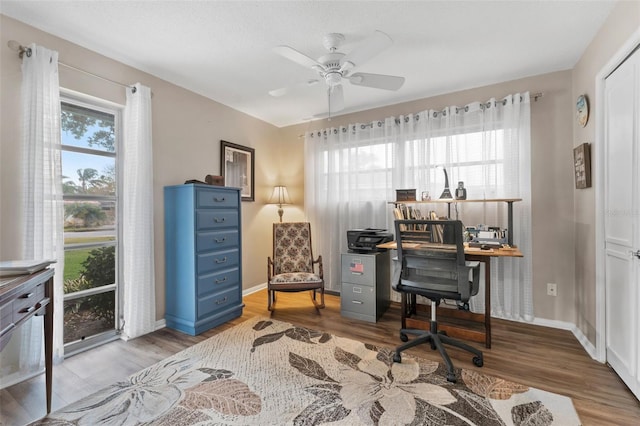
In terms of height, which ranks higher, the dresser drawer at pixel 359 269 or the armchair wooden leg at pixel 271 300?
the dresser drawer at pixel 359 269

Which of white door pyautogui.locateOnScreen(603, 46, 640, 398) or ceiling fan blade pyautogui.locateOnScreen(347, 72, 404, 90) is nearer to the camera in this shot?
white door pyautogui.locateOnScreen(603, 46, 640, 398)

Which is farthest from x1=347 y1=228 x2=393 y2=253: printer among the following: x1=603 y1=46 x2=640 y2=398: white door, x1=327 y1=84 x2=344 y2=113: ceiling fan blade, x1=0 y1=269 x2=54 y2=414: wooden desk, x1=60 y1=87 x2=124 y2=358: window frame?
x1=0 y1=269 x2=54 y2=414: wooden desk

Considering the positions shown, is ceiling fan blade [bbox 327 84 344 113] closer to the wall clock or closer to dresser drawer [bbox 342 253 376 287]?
dresser drawer [bbox 342 253 376 287]

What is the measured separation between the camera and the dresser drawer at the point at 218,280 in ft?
9.36

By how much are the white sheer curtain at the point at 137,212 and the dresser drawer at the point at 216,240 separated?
1.53 ft

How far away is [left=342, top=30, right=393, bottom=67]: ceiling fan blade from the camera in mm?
1763

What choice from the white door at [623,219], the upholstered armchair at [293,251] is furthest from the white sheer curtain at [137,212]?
the white door at [623,219]

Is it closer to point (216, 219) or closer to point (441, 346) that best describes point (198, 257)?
point (216, 219)

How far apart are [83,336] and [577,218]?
472 cm

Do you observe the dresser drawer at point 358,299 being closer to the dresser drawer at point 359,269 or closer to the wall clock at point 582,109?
the dresser drawer at point 359,269

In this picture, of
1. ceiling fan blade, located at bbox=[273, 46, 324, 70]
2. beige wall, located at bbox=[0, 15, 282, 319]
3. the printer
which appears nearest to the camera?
ceiling fan blade, located at bbox=[273, 46, 324, 70]

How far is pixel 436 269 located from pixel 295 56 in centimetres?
190

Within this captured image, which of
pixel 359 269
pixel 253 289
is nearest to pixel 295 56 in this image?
pixel 359 269

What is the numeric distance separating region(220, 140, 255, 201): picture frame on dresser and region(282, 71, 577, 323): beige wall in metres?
3.37
